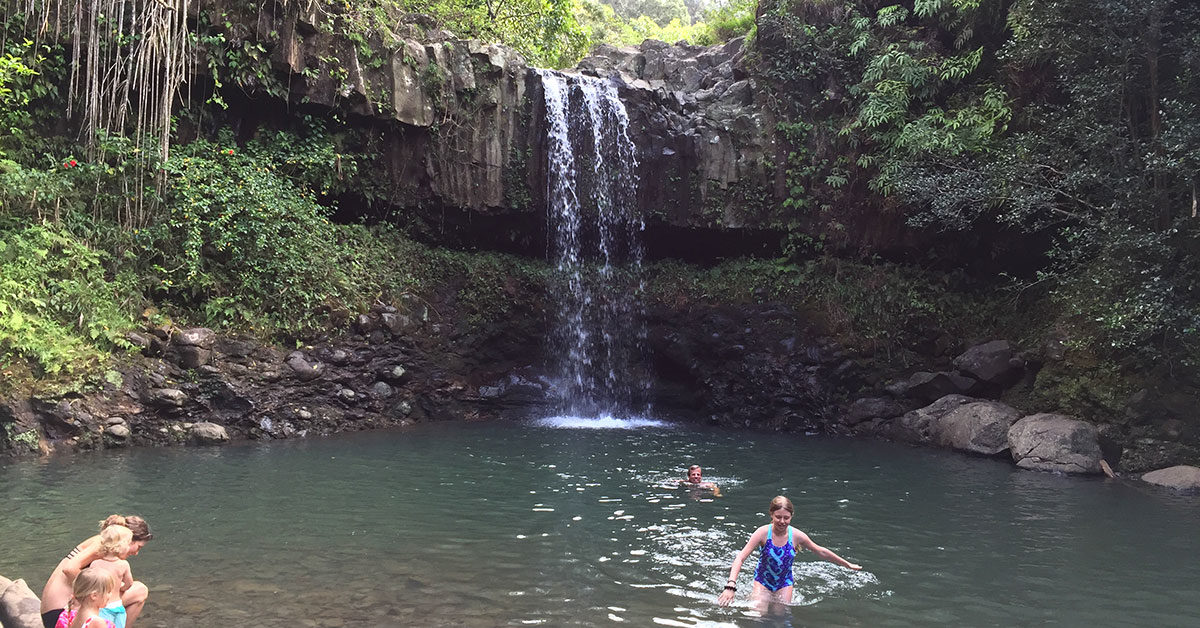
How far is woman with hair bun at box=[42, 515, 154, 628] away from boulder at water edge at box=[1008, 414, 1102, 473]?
38.1 ft

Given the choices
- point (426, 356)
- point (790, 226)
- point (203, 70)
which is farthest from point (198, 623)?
point (790, 226)

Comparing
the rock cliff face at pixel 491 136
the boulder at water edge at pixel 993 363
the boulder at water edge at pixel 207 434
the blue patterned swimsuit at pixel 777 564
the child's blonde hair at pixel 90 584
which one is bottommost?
the boulder at water edge at pixel 207 434

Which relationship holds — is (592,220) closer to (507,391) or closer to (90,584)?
(507,391)

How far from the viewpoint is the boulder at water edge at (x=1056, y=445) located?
11648 millimetres

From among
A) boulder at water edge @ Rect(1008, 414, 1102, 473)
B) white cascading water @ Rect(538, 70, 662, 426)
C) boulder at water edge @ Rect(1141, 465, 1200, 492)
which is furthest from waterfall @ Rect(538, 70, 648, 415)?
boulder at water edge @ Rect(1141, 465, 1200, 492)

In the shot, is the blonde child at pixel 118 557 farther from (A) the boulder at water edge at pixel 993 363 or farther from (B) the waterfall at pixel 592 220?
(A) the boulder at water edge at pixel 993 363

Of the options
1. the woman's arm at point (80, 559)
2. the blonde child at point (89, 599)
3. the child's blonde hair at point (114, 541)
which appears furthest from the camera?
the child's blonde hair at point (114, 541)

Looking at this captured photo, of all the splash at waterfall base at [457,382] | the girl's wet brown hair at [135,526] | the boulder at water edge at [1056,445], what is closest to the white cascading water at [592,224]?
the splash at waterfall base at [457,382]

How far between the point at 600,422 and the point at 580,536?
28.0 ft

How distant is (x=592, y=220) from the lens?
18.5 m

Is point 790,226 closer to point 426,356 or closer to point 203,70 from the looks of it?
point 426,356

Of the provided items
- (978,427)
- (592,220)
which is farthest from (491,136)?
(978,427)

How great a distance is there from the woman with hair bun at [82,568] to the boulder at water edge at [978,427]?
1195 cm

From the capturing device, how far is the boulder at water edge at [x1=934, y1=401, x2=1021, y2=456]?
1283 cm
